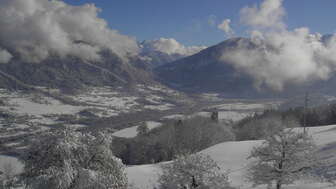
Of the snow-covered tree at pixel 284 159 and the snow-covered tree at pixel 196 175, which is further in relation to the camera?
the snow-covered tree at pixel 284 159

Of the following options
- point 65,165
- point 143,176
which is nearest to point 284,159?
point 65,165

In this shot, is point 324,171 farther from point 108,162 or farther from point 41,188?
point 41,188

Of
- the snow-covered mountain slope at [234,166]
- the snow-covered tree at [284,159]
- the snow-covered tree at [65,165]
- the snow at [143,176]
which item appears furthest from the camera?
the snow at [143,176]

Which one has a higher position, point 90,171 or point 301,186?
point 90,171

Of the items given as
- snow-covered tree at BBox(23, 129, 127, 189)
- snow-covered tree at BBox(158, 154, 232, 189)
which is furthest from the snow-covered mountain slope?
snow-covered tree at BBox(23, 129, 127, 189)

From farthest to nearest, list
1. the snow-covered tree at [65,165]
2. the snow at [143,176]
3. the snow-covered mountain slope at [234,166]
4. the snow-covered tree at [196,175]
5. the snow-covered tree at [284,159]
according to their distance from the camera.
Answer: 1. the snow at [143,176]
2. the snow-covered mountain slope at [234,166]
3. the snow-covered tree at [284,159]
4. the snow-covered tree at [196,175]
5. the snow-covered tree at [65,165]

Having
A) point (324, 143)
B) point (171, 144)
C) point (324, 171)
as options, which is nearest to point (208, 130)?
point (171, 144)

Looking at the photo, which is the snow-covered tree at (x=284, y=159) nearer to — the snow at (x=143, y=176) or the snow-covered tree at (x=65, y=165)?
the snow-covered tree at (x=65, y=165)

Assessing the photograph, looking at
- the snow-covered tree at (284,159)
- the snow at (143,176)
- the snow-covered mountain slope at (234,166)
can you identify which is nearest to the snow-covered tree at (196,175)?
the snow-covered tree at (284,159)

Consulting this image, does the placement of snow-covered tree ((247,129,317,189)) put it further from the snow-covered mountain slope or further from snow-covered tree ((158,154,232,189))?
snow-covered tree ((158,154,232,189))
